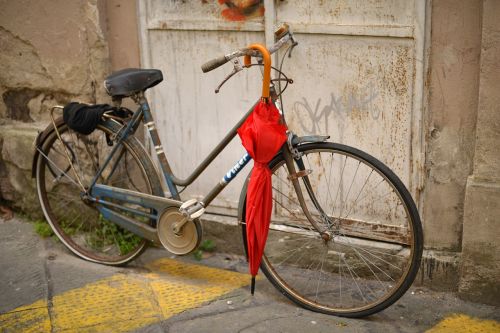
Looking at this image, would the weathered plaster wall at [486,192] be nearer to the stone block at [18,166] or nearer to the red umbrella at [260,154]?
the red umbrella at [260,154]

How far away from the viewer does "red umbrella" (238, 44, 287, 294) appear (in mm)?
3896

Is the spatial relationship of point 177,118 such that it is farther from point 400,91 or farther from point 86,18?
point 400,91

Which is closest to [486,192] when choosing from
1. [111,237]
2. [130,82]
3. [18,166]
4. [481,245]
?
[481,245]

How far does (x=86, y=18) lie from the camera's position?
505 cm

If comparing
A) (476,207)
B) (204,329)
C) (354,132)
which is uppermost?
(354,132)

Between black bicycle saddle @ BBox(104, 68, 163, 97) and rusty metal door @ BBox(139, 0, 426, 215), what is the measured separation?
52cm

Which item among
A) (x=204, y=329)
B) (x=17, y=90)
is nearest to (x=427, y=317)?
(x=204, y=329)

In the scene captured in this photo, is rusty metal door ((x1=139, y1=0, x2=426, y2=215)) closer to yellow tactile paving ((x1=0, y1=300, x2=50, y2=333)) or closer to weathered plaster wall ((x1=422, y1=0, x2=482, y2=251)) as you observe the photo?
weathered plaster wall ((x1=422, y1=0, x2=482, y2=251))

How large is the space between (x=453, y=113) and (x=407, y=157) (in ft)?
1.28

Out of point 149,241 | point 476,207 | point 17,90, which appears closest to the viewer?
point 476,207

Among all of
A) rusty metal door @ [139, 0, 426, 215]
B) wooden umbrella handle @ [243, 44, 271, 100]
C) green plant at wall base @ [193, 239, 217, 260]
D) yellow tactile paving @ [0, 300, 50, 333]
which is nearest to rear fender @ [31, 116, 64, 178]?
rusty metal door @ [139, 0, 426, 215]

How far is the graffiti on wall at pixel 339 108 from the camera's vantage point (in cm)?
434

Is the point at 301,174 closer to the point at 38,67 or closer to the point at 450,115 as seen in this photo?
the point at 450,115

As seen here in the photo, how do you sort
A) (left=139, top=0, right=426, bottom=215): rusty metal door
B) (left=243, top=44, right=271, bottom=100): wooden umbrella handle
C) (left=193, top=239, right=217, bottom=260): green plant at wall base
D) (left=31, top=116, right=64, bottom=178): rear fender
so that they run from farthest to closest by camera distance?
1. (left=193, top=239, right=217, bottom=260): green plant at wall base
2. (left=31, top=116, right=64, bottom=178): rear fender
3. (left=139, top=0, right=426, bottom=215): rusty metal door
4. (left=243, top=44, right=271, bottom=100): wooden umbrella handle
